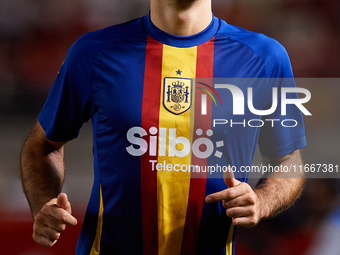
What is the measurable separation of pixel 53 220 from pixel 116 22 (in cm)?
207

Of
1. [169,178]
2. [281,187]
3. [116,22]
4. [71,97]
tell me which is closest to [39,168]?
[71,97]

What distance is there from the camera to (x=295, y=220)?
2438 millimetres

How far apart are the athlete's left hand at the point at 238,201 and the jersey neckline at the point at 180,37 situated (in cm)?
33

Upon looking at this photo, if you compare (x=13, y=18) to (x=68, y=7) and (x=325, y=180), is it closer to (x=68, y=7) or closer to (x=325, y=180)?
(x=68, y=7)

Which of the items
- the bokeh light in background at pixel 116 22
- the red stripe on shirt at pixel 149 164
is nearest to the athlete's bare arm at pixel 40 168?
the red stripe on shirt at pixel 149 164

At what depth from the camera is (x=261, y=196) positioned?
932 mm

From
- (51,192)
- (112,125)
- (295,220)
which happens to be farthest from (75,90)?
(295,220)

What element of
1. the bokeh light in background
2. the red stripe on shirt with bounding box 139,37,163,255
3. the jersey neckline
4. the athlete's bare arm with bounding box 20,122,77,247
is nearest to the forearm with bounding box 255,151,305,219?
the red stripe on shirt with bounding box 139,37,163,255

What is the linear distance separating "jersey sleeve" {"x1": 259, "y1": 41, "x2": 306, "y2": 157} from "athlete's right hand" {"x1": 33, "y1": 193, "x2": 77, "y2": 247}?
0.47 meters

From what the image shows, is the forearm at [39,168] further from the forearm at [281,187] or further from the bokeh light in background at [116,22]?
the bokeh light in background at [116,22]

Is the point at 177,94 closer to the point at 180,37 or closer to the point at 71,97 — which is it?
the point at 180,37

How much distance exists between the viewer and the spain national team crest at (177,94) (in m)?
0.94

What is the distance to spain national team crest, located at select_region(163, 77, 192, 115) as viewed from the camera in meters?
0.94

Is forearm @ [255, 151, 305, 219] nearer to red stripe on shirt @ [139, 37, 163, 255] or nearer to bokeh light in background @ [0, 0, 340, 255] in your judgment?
red stripe on shirt @ [139, 37, 163, 255]
